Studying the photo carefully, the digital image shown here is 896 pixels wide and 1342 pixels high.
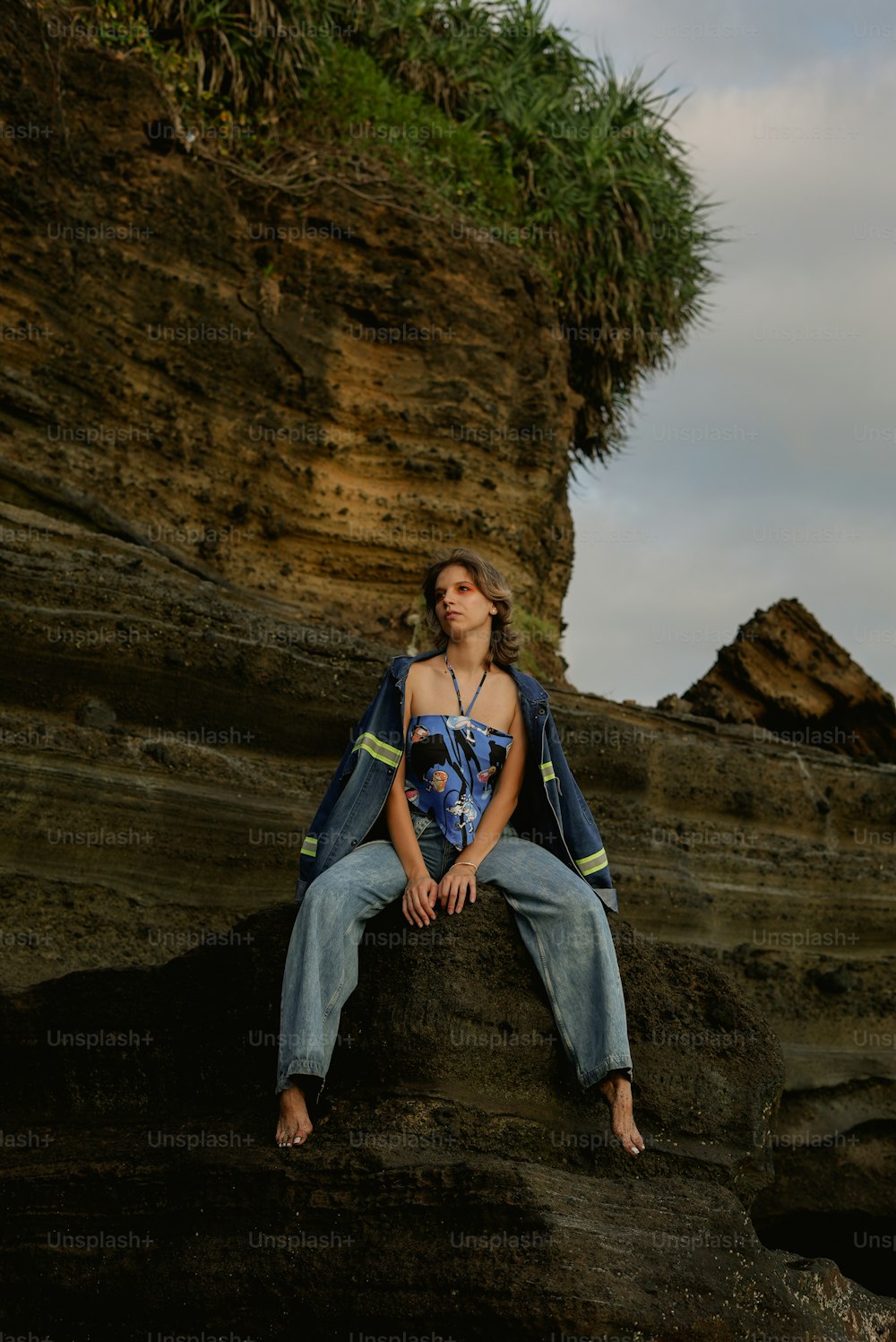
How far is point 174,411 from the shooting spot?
31.9ft

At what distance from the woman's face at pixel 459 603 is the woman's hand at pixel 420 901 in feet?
3.31

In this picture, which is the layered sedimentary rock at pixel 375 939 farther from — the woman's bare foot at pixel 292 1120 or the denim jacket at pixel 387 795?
the denim jacket at pixel 387 795

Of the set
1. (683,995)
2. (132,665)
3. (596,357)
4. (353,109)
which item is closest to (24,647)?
(132,665)

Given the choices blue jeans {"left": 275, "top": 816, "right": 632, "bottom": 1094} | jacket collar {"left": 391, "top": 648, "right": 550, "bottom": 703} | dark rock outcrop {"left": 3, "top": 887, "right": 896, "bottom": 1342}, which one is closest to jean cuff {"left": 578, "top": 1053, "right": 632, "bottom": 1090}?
blue jeans {"left": 275, "top": 816, "right": 632, "bottom": 1094}

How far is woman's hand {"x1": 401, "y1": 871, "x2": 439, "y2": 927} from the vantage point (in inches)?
173

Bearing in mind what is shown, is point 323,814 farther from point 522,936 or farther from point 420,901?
point 522,936

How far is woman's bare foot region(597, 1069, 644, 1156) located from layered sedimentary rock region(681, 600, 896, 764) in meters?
7.78

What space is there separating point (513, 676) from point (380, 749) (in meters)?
0.64

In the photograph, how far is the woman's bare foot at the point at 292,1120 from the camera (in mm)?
4184

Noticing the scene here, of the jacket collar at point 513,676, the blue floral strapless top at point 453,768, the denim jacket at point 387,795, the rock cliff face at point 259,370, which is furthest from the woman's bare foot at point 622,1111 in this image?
the rock cliff face at point 259,370

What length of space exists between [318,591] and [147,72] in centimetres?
406

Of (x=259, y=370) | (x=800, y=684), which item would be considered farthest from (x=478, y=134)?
(x=800, y=684)

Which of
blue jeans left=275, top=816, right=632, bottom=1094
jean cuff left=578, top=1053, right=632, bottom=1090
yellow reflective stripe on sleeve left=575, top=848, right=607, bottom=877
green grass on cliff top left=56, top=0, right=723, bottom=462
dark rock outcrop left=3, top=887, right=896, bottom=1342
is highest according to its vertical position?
green grass on cliff top left=56, top=0, right=723, bottom=462

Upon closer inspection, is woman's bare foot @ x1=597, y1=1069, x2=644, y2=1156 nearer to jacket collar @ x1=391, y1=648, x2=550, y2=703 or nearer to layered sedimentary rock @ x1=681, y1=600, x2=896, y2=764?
jacket collar @ x1=391, y1=648, x2=550, y2=703
